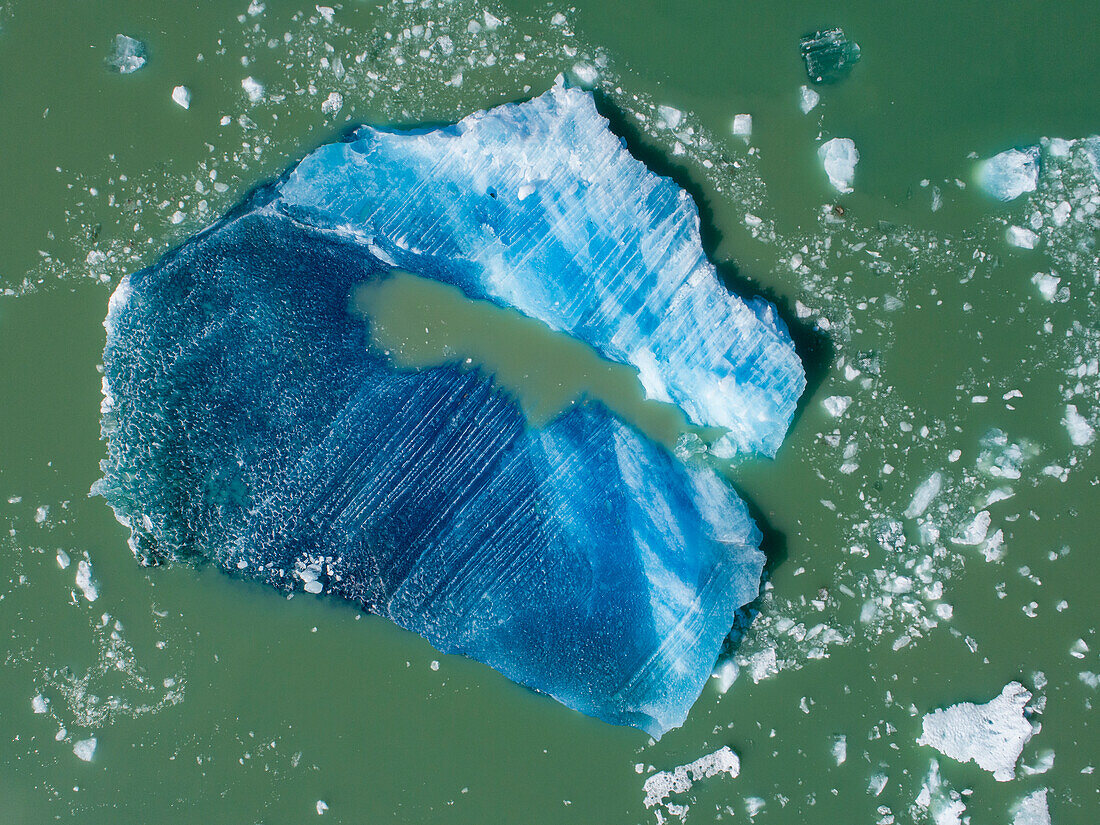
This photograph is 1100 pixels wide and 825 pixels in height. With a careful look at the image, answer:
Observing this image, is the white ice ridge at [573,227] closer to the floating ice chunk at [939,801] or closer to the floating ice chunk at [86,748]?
the floating ice chunk at [939,801]

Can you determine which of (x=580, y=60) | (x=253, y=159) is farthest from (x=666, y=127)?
(x=253, y=159)

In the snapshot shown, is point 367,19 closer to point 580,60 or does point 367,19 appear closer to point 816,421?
point 580,60

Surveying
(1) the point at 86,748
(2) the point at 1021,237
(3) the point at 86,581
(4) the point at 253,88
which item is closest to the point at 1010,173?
(2) the point at 1021,237

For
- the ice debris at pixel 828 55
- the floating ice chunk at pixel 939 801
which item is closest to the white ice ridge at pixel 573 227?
the ice debris at pixel 828 55

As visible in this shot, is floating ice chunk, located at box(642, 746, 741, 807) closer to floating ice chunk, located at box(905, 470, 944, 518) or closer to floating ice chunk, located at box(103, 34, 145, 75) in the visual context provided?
floating ice chunk, located at box(905, 470, 944, 518)

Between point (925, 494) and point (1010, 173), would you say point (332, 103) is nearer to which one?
point (1010, 173)
